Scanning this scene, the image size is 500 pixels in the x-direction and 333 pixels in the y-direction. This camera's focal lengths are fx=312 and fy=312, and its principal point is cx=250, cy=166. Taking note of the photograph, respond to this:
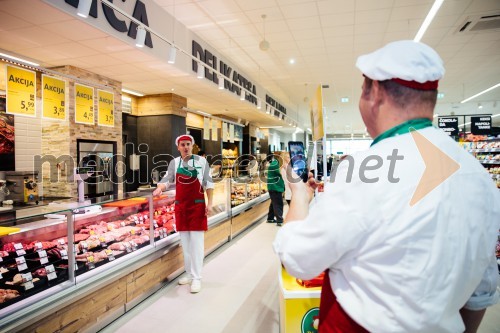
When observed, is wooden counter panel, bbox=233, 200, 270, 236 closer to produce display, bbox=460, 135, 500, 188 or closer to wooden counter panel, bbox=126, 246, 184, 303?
wooden counter panel, bbox=126, 246, 184, 303

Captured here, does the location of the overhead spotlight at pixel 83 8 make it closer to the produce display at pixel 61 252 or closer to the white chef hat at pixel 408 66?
the produce display at pixel 61 252

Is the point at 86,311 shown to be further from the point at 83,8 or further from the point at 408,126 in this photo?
the point at 83,8

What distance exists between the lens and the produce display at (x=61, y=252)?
2.47 metres

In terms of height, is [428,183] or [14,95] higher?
[14,95]

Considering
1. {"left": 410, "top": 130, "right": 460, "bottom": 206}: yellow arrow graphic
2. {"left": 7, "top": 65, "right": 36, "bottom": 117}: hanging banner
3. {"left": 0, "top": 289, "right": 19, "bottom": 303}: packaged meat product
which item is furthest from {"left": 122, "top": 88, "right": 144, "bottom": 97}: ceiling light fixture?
{"left": 410, "top": 130, "right": 460, "bottom": 206}: yellow arrow graphic

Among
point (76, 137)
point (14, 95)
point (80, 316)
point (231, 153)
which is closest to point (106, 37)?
point (14, 95)

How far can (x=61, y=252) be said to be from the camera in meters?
2.86

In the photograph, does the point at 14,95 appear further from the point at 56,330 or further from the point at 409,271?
the point at 409,271

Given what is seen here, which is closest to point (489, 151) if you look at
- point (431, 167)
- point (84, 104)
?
point (431, 167)

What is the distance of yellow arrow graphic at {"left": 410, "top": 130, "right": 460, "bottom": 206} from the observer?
80 cm

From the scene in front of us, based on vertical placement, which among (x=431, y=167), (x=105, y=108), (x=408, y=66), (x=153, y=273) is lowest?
(x=153, y=273)

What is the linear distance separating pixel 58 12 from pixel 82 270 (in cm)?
306

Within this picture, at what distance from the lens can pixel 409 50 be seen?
88 centimetres

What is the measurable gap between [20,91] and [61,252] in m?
3.09
